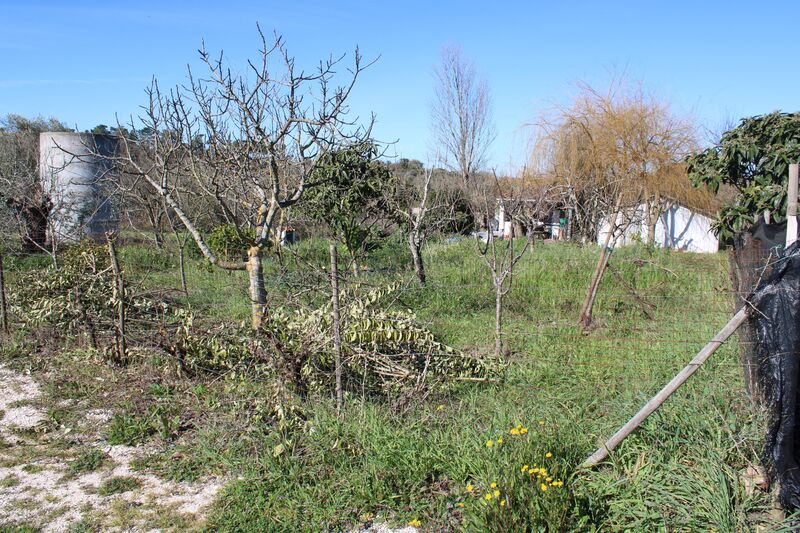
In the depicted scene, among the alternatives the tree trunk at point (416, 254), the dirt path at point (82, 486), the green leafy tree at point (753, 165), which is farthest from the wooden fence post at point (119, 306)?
the green leafy tree at point (753, 165)

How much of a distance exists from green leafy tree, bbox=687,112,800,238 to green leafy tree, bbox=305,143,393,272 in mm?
5250

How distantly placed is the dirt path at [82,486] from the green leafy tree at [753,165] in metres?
6.27

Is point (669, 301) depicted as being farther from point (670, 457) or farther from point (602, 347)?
point (670, 457)

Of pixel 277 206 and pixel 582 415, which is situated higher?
pixel 277 206

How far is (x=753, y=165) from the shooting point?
8.19 m

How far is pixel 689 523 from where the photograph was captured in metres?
3.09

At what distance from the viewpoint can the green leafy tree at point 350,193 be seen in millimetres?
10727

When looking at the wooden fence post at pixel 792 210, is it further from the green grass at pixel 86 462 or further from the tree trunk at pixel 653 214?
the tree trunk at pixel 653 214

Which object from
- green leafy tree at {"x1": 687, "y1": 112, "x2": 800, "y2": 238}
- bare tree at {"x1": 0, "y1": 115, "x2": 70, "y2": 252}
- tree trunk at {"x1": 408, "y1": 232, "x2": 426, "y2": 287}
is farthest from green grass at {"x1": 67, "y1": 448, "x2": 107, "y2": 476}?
green leafy tree at {"x1": 687, "y1": 112, "x2": 800, "y2": 238}

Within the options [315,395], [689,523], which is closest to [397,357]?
[315,395]

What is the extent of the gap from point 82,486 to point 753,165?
8421 mm

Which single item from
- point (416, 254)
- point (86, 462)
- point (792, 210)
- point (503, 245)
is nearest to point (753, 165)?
point (416, 254)

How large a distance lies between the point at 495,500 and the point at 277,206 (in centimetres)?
377

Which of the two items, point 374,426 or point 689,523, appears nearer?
point 689,523
